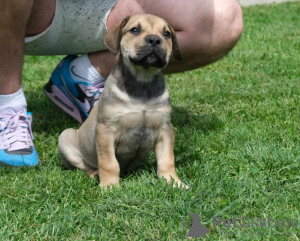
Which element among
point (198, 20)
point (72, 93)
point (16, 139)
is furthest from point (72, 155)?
point (198, 20)

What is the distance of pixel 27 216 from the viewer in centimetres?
273

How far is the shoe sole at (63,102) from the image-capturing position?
463 centimetres

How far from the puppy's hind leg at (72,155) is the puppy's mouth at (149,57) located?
0.87 metres

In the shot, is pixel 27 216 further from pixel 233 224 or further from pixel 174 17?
pixel 174 17

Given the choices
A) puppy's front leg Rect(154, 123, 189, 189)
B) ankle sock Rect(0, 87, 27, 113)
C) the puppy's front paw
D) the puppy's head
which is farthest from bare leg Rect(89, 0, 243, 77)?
the puppy's front paw

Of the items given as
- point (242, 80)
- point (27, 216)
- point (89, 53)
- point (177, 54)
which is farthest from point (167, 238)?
point (242, 80)

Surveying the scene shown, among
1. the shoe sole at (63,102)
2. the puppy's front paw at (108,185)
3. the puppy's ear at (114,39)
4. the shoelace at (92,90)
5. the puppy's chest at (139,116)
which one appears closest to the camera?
the puppy's front paw at (108,185)

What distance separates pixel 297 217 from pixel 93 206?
110 cm

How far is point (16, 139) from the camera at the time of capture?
382 centimetres

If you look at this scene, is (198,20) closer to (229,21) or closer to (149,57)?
(229,21)

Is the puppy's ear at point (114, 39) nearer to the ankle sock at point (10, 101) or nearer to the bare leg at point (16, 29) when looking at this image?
the bare leg at point (16, 29)

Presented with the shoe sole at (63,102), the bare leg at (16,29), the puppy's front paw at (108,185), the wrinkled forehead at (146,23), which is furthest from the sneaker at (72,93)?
the puppy's front paw at (108,185)

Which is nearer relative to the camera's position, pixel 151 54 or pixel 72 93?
pixel 151 54

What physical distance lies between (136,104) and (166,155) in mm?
384
